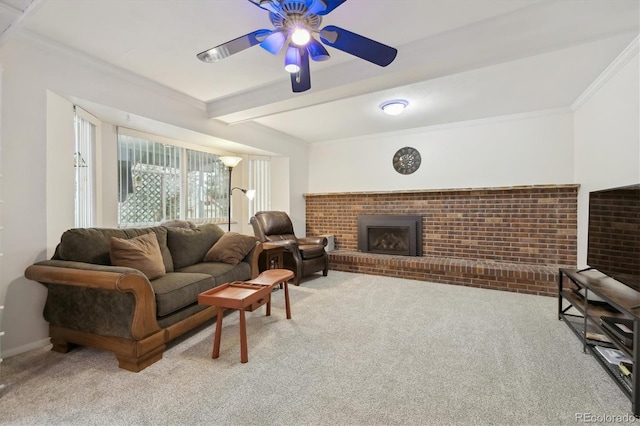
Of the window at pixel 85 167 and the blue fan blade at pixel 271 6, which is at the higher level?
the blue fan blade at pixel 271 6

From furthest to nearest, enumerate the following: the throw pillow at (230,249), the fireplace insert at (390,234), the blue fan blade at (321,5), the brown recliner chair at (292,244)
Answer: the fireplace insert at (390,234) → the brown recliner chair at (292,244) → the throw pillow at (230,249) → the blue fan blade at (321,5)

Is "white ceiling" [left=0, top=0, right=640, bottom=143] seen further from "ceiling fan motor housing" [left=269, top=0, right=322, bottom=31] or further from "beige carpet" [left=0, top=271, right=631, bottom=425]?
"beige carpet" [left=0, top=271, right=631, bottom=425]

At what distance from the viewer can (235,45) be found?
174cm

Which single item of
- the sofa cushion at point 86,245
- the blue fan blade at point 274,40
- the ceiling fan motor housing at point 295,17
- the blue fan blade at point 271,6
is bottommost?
the sofa cushion at point 86,245

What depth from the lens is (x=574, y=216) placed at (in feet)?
11.8

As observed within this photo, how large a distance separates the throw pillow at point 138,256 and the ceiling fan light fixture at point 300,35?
199 centimetres

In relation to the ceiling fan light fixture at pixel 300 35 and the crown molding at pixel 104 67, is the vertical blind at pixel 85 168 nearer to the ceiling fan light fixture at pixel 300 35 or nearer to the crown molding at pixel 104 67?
the crown molding at pixel 104 67

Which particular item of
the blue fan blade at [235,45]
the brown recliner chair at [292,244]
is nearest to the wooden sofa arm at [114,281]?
the blue fan blade at [235,45]

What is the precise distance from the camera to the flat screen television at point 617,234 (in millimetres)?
1770

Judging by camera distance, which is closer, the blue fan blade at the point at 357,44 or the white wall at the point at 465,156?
the blue fan blade at the point at 357,44

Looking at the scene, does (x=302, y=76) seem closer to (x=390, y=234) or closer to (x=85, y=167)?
(x=85, y=167)

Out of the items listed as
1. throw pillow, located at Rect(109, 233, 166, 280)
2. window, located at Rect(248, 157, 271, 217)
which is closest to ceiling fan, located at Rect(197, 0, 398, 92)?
throw pillow, located at Rect(109, 233, 166, 280)

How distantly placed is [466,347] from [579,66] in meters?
2.69

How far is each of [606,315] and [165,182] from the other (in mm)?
4722
